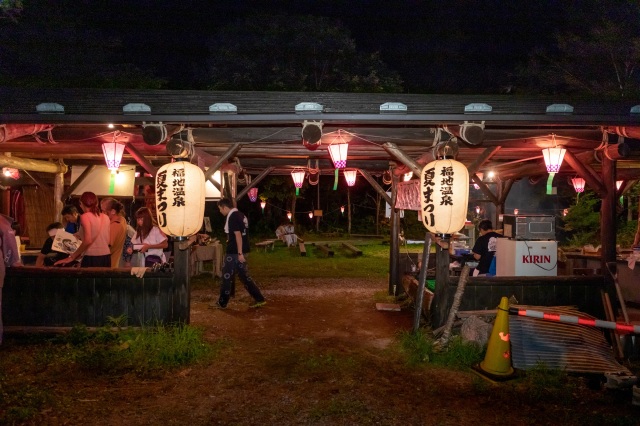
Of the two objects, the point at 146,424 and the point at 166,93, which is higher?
the point at 166,93

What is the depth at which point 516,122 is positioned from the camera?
22.5ft

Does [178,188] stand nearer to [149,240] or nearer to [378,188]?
[149,240]

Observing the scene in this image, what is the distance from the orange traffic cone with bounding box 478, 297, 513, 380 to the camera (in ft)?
20.2

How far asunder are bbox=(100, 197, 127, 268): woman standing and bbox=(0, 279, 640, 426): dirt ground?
2682 mm

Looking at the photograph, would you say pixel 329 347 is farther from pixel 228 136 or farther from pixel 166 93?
pixel 166 93

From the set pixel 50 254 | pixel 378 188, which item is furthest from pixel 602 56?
pixel 50 254

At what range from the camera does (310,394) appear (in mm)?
5699

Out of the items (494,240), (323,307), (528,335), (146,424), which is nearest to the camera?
→ (146,424)

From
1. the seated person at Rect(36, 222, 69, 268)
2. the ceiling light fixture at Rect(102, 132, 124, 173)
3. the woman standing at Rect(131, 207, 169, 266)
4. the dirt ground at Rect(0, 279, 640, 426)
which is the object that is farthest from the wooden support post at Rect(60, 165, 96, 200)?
the dirt ground at Rect(0, 279, 640, 426)

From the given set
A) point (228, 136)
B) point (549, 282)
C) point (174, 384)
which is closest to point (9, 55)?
point (228, 136)

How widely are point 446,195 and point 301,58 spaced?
913 inches

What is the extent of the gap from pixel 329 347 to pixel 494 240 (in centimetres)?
390

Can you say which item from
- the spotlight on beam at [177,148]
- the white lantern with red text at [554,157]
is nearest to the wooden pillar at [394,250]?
the white lantern with red text at [554,157]

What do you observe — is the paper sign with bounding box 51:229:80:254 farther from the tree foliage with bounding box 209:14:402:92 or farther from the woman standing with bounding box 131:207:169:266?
the tree foliage with bounding box 209:14:402:92
